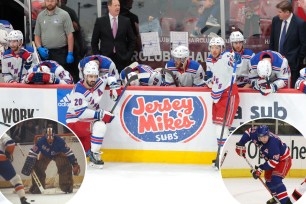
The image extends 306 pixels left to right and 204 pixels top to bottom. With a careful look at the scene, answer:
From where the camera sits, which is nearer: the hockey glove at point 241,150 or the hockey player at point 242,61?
the hockey glove at point 241,150

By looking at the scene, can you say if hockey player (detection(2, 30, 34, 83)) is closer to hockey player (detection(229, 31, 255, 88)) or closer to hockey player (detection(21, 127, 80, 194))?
hockey player (detection(229, 31, 255, 88))

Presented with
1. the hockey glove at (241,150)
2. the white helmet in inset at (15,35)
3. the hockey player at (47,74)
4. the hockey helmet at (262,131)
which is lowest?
the hockey glove at (241,150)

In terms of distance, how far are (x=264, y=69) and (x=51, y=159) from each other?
262cm

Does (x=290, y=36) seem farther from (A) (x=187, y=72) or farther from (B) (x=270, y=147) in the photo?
(B) (x=270, y=147)

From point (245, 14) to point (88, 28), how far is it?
1739 millimetres

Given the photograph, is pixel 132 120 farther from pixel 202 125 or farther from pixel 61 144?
pixel 61 144

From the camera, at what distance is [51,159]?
552 centimetres

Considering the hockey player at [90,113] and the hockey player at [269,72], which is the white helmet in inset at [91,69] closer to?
the hockey player at [90,113]

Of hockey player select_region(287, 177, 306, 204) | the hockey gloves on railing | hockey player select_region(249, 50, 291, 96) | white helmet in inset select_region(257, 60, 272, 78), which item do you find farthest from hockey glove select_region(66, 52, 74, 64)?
hockey player select_region(287, 177, 306, 204)

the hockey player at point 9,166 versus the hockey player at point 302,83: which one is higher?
the hockey player at point 302,83

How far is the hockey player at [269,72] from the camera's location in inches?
296

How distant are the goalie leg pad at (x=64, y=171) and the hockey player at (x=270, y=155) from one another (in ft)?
3.69

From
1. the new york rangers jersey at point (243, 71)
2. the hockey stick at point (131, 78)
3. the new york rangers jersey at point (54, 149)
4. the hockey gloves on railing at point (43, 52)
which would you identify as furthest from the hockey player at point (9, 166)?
the hockey gloves on railing at point (43, 52)

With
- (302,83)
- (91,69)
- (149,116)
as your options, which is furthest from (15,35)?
(302,83)
